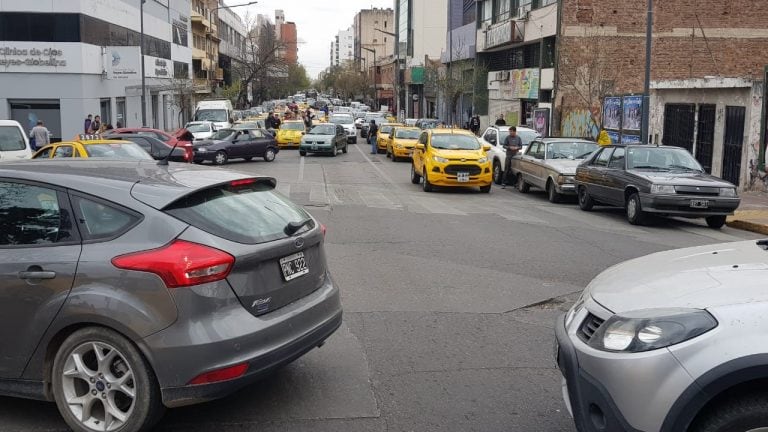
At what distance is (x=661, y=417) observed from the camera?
3305 mm

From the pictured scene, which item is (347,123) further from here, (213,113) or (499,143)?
(499,143)

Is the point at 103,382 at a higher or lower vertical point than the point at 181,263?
lower

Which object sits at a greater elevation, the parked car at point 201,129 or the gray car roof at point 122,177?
the gray car roof at point 122,177

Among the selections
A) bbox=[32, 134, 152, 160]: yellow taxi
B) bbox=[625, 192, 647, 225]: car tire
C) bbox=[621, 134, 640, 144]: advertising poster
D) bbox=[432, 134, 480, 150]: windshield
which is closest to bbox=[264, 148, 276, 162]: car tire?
bbox=[432, 134, 480, 150]: windshield

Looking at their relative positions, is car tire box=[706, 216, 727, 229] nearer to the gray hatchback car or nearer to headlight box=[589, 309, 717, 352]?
the gray hatchback car

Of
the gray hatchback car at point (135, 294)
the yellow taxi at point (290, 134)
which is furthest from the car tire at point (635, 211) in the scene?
the yellow taxi at point (290, 134)

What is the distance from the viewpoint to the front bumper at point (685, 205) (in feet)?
46.2

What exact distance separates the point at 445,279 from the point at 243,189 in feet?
14.4

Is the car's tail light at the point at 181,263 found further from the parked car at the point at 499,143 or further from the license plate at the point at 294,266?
the parked car at the point at 499,143

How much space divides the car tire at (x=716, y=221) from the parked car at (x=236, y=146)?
18966 millimetres

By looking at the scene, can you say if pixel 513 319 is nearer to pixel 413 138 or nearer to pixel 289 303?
pixel 289 303

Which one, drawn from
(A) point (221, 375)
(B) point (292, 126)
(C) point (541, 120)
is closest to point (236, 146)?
(B) point (292, 126)

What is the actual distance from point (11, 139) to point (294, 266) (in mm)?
15561

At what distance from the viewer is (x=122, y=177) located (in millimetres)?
4695
